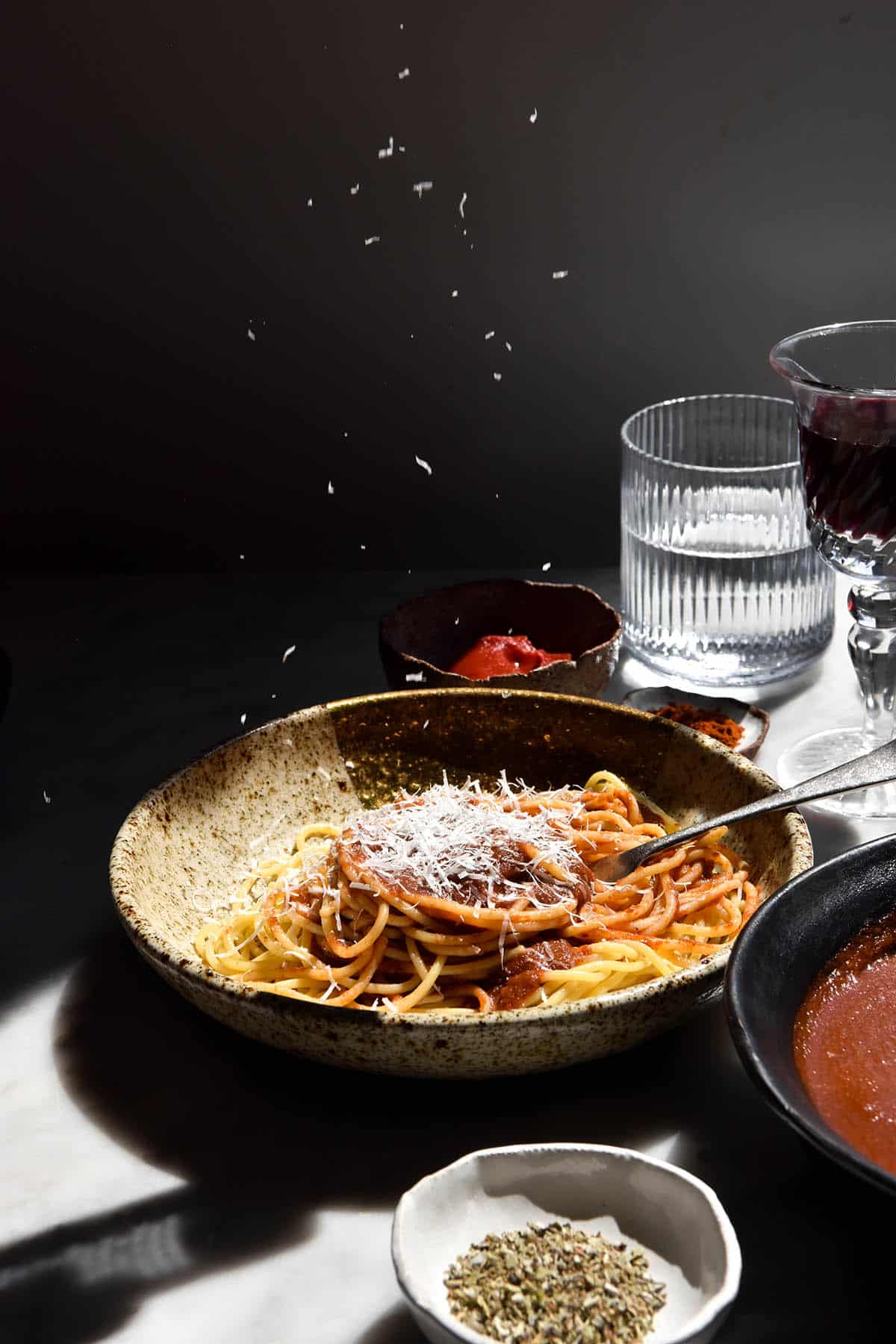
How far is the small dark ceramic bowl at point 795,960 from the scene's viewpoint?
33.6 inches

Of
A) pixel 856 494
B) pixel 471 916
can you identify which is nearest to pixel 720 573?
pixel 856 494

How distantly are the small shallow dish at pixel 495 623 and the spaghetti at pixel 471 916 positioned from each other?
421mm

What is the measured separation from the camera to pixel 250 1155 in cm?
112

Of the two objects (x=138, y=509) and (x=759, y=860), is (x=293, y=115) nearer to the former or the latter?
(x=138, y=509)

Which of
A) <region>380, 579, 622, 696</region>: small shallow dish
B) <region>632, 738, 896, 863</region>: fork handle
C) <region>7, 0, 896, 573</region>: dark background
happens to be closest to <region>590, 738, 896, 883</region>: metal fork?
<region>632, 738, 896, 863</region>: fork handle

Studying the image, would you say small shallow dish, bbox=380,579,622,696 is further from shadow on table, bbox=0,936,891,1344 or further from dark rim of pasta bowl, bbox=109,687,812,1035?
shadow on table, bbox=0,936,891,1344

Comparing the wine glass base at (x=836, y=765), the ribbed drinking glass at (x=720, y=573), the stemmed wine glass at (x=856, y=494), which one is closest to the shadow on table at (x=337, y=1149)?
the wine glass base at (x=836, y=765)

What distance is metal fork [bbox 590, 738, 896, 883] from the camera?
1299mm

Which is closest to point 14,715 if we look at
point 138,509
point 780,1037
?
point 138,509

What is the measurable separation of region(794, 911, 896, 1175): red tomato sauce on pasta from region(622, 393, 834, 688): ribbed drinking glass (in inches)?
31.8

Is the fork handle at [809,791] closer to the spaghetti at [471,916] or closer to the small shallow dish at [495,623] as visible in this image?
the spaghetti at [471,916]

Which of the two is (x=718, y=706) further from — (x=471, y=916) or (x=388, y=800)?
(x=471, y=916)

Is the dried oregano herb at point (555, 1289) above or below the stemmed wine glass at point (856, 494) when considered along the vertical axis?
below

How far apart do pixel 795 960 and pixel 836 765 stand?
2.27 feet
